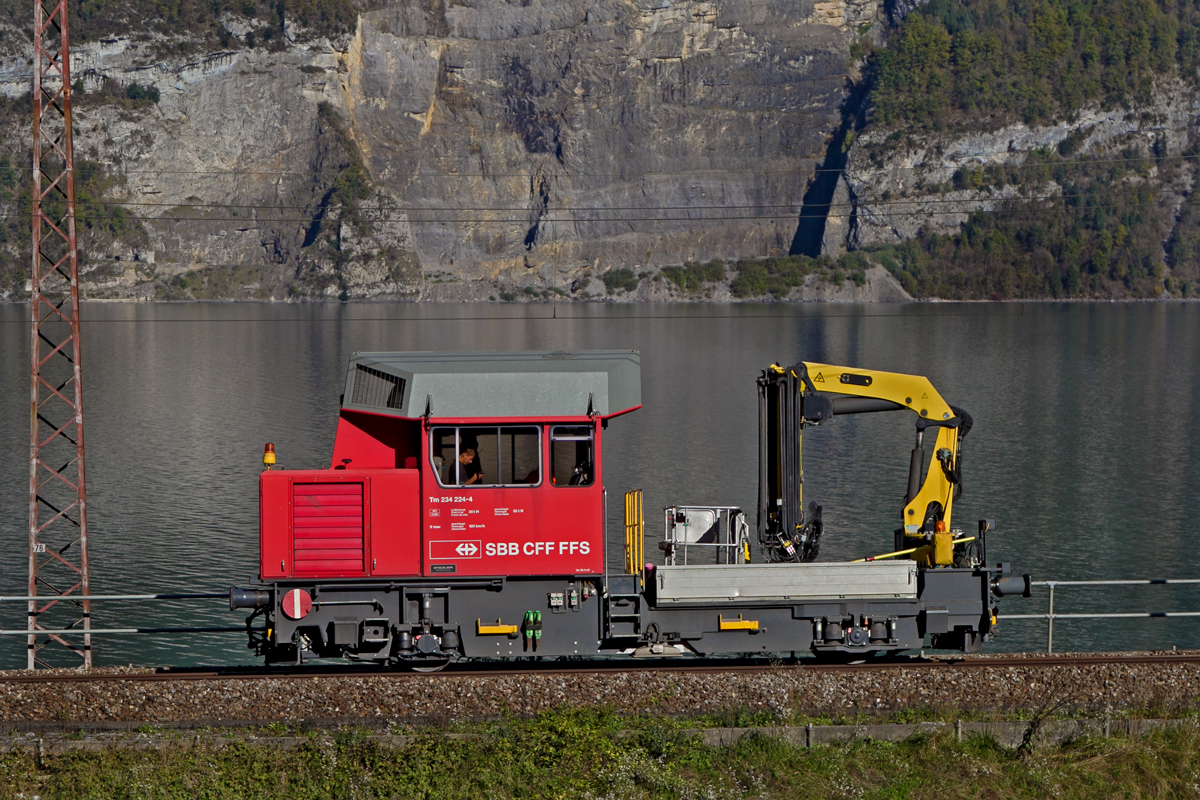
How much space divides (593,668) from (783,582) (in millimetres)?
3233

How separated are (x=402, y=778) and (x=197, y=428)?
54.4 m

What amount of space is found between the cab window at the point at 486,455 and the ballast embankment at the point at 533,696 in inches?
110

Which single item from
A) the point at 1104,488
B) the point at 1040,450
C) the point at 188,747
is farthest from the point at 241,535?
the point at 1040,450

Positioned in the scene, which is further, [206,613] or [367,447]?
[206,613]

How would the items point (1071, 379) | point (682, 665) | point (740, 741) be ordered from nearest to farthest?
point (740, 741), point (682, 665), point (1071, 379)

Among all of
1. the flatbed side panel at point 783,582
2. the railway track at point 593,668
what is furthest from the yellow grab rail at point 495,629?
the flatbed side panel at point 783,582

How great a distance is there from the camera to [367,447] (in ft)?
60.7

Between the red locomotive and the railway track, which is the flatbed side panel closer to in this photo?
the red locomotive

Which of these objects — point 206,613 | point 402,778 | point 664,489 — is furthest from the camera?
point 664,489

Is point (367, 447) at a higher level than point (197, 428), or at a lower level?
higher

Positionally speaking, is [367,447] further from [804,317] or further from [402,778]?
[804,317]

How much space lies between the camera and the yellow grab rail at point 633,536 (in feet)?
60.2

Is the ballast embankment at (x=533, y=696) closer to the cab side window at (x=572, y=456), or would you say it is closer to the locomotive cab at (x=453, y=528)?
the locomotive cab at (x=453, y=528)

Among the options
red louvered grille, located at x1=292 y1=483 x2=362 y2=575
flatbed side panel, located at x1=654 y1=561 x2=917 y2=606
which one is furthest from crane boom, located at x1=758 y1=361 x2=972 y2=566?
red louvered grille, located at x1=292 y1=483 x2=362 y2=575
